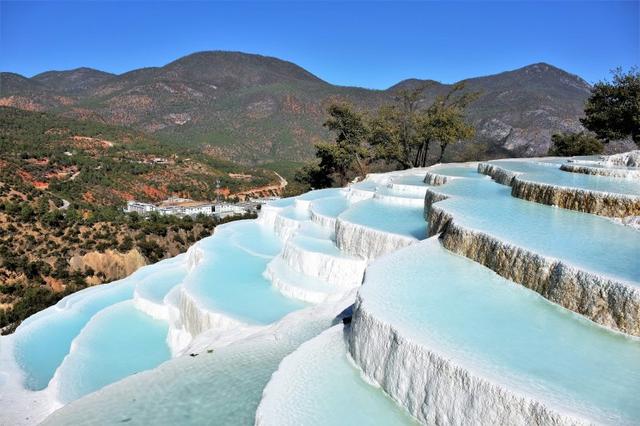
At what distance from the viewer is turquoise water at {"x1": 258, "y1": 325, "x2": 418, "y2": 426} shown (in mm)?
4766

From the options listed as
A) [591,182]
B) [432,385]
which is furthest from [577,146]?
[432,385]

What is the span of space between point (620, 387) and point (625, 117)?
2201 centimetres

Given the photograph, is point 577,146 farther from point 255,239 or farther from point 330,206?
point 255,239

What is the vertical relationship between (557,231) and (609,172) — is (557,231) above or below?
below

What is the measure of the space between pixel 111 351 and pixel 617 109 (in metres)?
22.6

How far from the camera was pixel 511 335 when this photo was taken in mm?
5113

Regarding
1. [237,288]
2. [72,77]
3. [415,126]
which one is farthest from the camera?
[72,77]

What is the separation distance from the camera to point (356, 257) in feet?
34.4

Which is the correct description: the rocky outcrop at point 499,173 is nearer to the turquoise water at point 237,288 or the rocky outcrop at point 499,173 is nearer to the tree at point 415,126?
the turquoise water at point 237,288

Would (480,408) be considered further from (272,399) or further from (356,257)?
(356,257)

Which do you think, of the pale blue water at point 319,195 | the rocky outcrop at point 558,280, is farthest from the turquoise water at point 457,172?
the rocky outcrop at point 558,280

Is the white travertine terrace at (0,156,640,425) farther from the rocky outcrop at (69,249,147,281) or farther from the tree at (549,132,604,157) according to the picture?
the tree at (549,132,604,157)

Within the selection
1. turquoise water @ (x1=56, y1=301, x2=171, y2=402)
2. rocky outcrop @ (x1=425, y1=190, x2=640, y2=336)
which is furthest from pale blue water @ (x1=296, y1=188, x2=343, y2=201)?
rocky outcrop @ (x1=425, y1=190, x2=640, y2=336)

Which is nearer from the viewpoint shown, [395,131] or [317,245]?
[317,245]
